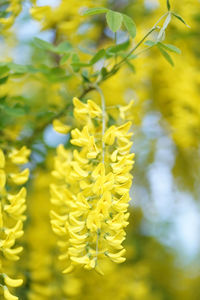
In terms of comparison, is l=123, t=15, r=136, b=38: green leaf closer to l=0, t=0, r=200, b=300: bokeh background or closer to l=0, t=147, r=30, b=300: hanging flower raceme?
l=0, t=0, r=200, b=300: bokeh background

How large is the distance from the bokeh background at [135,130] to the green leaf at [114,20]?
24 cm

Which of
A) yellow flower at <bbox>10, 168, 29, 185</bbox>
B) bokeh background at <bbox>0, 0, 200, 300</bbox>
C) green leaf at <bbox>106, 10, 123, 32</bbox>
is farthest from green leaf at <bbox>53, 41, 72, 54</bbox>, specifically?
yellow flower at <bbox>10, 168, 29, 185</bbox>

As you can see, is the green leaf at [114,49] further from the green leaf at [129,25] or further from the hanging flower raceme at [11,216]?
the hanging flower raceme at [11,216]

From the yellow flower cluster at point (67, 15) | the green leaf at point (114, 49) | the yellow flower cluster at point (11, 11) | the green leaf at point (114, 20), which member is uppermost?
the green leaf at point (114, 20)

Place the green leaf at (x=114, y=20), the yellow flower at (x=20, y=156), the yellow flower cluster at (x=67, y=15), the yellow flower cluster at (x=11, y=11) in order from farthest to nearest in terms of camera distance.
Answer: the yellow flower cluster at (x=67, y=15) < the yellow flower cluster at (x=11, y=11) < the yellow flower at (x=20, y=156) < the green leaf at (x=114, y=20)

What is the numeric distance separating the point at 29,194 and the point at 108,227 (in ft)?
3.14

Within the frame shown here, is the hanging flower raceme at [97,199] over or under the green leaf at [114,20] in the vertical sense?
under

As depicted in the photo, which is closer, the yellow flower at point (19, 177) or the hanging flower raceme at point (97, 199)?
the hanging flower raceme at point (97, 199)

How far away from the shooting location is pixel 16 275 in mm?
1732

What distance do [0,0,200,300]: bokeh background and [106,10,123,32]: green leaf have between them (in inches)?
9.4

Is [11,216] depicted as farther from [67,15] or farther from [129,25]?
[67,15]

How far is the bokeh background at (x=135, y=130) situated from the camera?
179cm

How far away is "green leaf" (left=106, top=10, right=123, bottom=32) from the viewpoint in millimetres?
1163

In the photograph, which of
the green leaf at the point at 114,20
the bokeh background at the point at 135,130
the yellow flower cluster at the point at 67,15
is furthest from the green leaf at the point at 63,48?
the yellow flower cluster at the point at 67,15
